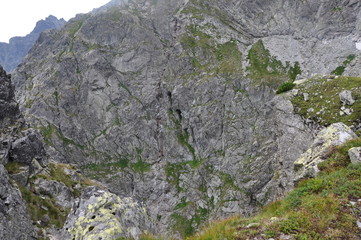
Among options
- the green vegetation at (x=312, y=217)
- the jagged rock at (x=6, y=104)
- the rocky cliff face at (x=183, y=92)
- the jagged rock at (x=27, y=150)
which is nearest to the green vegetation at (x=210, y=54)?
the rocky cliff face at (x=183, y=92)

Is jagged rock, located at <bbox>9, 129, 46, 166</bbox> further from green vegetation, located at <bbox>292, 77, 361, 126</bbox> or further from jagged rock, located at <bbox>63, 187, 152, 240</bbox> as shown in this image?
green vegetation, located at <bbox>292, 77, 361, 126</bbox>

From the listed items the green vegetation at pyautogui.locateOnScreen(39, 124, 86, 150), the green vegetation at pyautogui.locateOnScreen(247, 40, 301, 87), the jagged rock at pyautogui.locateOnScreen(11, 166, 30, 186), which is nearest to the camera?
the jagged rock at pyautogui.locateOnScreen(11, 166, 30, 186)

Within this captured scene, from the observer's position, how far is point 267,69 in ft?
394

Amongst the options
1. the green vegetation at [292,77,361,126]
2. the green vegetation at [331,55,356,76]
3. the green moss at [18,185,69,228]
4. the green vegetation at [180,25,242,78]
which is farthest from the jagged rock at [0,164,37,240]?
the green vegetation at [331,55,356,76]

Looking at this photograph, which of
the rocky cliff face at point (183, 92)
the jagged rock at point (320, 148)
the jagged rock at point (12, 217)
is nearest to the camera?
the jagged rock at point (320, 148)

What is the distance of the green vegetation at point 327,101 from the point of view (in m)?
27.7

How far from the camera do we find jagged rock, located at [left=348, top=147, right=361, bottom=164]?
1407 centimetres

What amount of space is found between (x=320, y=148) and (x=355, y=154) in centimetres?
457

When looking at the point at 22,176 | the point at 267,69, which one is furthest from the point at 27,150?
the point at 267,69

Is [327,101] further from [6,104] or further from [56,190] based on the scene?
[6,104]

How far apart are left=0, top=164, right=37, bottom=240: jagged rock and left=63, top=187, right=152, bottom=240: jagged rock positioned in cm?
1305

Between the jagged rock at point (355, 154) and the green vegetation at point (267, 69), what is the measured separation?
103251 mm

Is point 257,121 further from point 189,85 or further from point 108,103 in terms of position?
point 108,103

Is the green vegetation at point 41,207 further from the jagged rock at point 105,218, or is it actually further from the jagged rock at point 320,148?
the jagged rock at point 320,148
